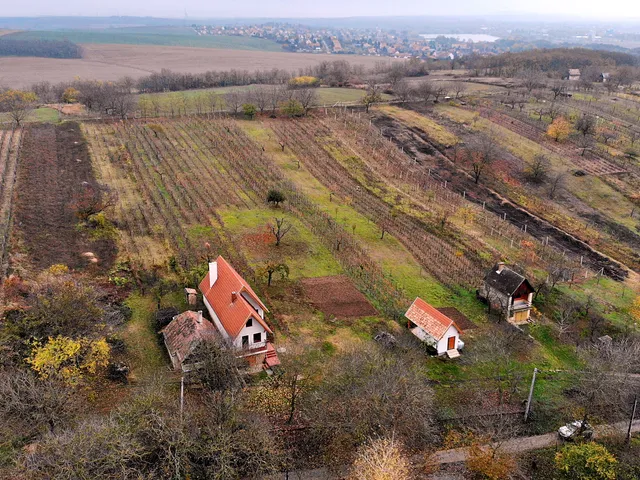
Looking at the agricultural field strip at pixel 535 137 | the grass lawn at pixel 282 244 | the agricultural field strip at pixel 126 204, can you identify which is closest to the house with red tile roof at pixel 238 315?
the grass lawn at pixel 282 244

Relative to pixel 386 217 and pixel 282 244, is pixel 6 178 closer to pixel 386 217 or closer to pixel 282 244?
pixel 282 244

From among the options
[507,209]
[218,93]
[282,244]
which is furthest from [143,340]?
[218,93]

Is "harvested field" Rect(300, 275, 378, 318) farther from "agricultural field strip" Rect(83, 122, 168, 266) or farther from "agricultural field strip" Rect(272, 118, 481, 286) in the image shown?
"agricultural field strip" Rect(83, 122, 168, 266)

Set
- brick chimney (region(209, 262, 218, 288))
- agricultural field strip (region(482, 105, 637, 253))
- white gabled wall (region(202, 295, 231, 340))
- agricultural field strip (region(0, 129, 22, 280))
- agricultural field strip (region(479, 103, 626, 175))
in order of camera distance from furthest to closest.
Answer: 1. agricultural field strip (region(479, 103, 626, 175))
2. agricultural field strip (region(482, 105, 637, 253))
3. agricultural field strip (region(0, 129, 22, 280))
4. brick chimney (region(209, 262, 218, 288))
5. white gabled wall (region(202, 295, 231, 340))

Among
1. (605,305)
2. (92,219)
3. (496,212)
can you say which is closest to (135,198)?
(92,219)

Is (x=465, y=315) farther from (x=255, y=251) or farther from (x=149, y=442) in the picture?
(x=149, y=442)

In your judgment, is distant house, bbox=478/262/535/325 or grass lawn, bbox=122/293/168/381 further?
distant house, bbox=478/262/535/325

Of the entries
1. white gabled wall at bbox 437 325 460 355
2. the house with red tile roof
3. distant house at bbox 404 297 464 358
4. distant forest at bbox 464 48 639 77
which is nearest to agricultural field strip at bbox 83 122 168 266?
the house with red tile roof
